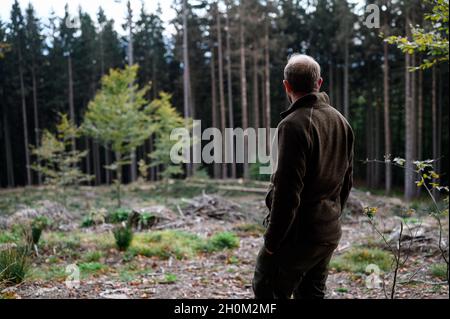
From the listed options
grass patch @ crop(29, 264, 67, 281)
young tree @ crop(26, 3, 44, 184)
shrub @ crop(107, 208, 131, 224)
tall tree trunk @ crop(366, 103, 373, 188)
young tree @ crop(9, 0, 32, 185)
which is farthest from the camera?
young tree @ crop(26, 3, 44, 184)

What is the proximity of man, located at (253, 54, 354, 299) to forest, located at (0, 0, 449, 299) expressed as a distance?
788 millimetres

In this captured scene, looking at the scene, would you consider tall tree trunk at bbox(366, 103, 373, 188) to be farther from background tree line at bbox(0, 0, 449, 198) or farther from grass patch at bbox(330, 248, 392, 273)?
grass patch at bbox(330, 248, 392, 273)

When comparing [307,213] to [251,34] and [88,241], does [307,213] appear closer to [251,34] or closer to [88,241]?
[88,241]

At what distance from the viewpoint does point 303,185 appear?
6.80ft

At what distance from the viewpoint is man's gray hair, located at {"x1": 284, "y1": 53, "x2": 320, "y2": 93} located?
212cm

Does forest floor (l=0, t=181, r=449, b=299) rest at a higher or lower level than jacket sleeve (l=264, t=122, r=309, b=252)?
lower

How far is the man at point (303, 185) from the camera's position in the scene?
1.99m

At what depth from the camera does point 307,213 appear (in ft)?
7.02

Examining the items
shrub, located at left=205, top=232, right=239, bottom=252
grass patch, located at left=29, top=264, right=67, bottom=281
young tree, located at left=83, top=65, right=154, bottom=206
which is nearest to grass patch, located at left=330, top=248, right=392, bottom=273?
A: shrub, located at left=205, top=232, right=239, bottom=252

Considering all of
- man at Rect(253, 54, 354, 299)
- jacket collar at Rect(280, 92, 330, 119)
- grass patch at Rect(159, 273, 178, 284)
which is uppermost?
jacket collar at Rect(280, 92, 330, 119)
